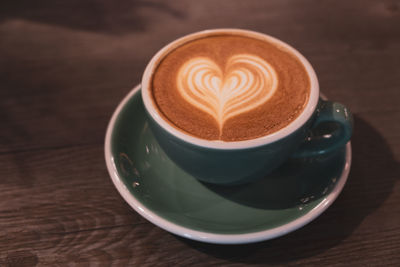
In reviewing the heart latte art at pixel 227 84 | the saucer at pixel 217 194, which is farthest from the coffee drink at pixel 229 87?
the saucer at pixel 217 194

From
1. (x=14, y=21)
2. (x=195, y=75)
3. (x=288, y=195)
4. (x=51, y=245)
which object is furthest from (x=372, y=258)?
(x=14, y=21)

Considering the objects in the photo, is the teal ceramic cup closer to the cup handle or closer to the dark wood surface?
the cup handle

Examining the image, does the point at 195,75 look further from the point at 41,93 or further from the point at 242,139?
the point at 41,93

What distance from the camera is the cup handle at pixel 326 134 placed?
0.69 meters

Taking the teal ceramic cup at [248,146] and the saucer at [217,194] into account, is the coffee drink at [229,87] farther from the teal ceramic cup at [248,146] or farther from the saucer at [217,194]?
the saucer at [217,194]

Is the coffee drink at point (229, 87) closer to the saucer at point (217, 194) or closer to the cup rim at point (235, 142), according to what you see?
the cup rim at point (235, 142)

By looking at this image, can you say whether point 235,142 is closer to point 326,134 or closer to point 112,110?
point 326,134

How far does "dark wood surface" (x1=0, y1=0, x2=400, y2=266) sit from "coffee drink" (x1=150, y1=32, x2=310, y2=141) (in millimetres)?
248

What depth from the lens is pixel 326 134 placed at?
823 mm

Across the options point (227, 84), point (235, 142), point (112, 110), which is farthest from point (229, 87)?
point (112, 110)

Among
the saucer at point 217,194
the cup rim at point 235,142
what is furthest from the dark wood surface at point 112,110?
the cup rim at point 235,142

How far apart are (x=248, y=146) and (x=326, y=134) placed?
0.32 metres

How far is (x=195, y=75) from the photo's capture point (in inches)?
30.1

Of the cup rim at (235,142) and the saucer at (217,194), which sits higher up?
the cup rim at (235,142)
